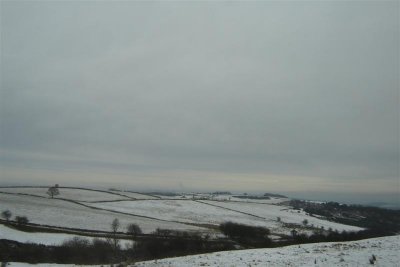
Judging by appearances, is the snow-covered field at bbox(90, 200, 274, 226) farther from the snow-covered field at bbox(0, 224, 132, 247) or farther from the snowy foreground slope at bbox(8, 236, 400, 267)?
the snowy foreground slope at bbox(8, 236, 400, 267)

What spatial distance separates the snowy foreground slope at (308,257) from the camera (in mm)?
21000

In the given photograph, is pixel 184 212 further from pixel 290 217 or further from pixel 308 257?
pixel 308 257

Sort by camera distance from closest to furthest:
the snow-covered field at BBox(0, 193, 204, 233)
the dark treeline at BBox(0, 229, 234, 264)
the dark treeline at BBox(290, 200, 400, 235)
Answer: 1. the dark treeline at BBox(0, 229, 234, 264)
2. the snow-covered field at BBox(0, 193, 204, 233)
3. the dark treeline at BBox(290, 200, 400, 235)

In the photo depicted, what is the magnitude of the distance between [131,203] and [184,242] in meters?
67.7

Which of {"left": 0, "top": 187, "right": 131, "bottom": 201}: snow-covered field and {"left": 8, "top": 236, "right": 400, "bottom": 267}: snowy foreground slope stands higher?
{"left": 8, "top": 236, "right": 400, "bottom": 267}: snowy foreground slope

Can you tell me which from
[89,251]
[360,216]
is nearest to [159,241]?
[89,251]

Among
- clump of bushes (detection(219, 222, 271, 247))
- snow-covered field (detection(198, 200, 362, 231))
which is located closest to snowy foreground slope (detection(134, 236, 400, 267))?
clump of bushes (detection(219, 222, 271, 247))

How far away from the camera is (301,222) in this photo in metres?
112

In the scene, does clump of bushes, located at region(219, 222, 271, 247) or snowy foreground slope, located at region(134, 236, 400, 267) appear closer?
snowy foreground slope, located at region(134, 236, 400, 267)

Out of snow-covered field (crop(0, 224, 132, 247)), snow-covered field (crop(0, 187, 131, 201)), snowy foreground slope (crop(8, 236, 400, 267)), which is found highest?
snowy foreground slope (crop(8, 236, 400, 267))

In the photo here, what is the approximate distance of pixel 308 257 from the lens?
22938mm

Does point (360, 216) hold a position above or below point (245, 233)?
below

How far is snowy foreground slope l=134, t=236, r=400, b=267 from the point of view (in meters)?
21.0

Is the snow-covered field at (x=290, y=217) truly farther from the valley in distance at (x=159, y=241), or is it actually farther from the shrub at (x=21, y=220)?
the shrub at (x=21, y=220)
